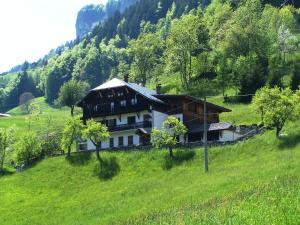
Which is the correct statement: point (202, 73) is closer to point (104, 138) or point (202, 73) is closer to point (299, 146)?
point (104, 138)

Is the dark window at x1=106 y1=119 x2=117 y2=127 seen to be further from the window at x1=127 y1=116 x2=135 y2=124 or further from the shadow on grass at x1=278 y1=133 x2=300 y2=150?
the shadow on grass at x1=278 y1=133 x2=300 y2=150

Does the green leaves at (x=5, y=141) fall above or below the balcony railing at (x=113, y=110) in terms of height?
below

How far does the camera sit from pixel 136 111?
82.5 m

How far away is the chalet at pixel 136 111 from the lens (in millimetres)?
80875

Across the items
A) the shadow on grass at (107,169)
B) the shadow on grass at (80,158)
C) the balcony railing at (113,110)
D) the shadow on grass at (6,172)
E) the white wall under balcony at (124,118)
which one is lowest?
the shadow on grass at (6,172)

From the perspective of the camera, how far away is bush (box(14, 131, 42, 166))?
78.1 m

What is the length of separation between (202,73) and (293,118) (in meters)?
58.9

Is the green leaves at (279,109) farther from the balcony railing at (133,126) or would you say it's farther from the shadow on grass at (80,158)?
the shadow on grass at (80,158)

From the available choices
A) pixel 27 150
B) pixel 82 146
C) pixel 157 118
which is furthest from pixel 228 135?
pixel 27 150

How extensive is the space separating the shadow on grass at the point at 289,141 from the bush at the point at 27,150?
3687 centimetres

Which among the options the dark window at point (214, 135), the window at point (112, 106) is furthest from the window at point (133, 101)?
the dark window at point (214, 135)

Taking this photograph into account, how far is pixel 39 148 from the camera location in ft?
261

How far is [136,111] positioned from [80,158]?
1455cm

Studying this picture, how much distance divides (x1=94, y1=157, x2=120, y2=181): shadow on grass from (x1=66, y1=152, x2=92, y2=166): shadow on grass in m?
3.24
